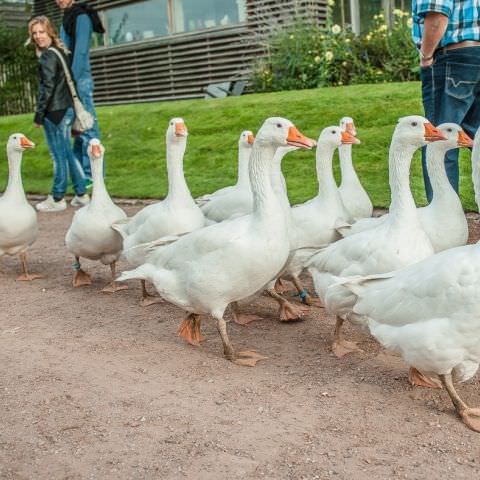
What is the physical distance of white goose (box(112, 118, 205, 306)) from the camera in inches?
233

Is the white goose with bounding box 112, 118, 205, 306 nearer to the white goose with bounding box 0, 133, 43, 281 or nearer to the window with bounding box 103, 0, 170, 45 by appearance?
the white goose with bounding box 0, 133, 43, 281

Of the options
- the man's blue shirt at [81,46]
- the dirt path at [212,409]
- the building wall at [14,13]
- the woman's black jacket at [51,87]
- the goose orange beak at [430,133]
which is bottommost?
the dirt path at [212,409]

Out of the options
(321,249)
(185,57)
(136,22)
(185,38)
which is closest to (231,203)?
(321,249)

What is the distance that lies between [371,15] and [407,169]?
46.1ft

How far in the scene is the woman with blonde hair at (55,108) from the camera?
10000 millimetres

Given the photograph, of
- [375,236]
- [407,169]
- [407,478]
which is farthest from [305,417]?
[407,169]

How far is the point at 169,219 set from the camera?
234 inches

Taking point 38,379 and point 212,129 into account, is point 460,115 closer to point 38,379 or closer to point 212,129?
point 38,379

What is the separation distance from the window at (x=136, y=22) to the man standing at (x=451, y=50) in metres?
15.9

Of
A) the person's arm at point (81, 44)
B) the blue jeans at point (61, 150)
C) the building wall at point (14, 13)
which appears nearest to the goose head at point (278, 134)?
the blue jeans at point (61, 150)

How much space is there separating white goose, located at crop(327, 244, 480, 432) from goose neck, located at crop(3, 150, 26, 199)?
451 centimetres

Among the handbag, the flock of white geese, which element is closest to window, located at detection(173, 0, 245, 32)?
the handbag

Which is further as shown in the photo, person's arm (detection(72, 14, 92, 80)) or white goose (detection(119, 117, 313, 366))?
person's arm (detection(72, 14, 92, 80))

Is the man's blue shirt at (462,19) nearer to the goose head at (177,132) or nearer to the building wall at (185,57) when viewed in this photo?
the goose head at (177,132)
